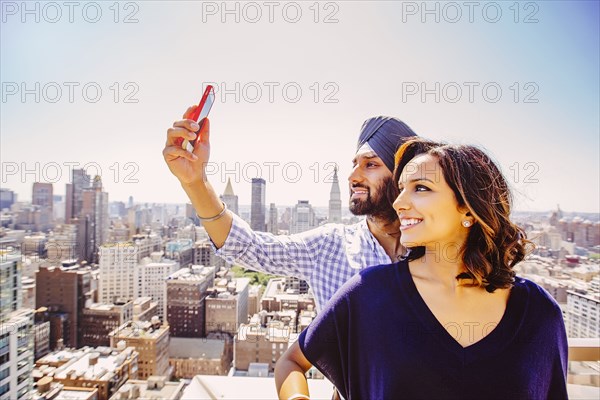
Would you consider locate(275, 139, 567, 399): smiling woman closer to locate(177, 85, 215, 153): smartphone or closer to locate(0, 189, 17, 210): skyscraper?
locate(177, 85, 215, 153): smartphone

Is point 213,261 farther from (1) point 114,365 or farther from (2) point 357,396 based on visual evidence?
(2) point 357,396

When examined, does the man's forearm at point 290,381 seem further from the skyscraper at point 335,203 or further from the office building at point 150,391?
the office building at point 150,391

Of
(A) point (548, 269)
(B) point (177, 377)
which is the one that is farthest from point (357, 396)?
(B) point (177, 377)

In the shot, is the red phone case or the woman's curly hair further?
the red phone case

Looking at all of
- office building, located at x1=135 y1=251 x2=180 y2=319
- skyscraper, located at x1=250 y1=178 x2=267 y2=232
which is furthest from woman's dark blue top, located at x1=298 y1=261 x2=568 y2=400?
office building, located at x1=135 y1=251 x2=180 y2=319

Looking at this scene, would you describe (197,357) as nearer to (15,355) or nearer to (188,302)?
(188,302)

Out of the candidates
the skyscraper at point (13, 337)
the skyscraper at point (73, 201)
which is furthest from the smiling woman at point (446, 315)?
the skyscraper at point (73, 201)

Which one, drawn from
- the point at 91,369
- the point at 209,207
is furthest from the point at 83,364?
the point at 209,207
